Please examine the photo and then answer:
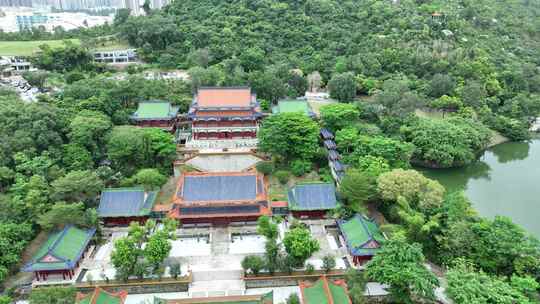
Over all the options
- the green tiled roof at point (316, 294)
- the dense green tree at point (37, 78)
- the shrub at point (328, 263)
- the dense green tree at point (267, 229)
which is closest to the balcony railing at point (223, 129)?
the dense green tree at point (267, 229)

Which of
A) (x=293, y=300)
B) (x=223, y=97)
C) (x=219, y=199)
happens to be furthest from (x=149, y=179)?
(x=293, y=300)

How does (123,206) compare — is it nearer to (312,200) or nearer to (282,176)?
(282,176)

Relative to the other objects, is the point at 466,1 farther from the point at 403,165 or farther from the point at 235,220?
the point at 235,220

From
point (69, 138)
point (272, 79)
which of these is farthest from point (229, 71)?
point (69, 138)

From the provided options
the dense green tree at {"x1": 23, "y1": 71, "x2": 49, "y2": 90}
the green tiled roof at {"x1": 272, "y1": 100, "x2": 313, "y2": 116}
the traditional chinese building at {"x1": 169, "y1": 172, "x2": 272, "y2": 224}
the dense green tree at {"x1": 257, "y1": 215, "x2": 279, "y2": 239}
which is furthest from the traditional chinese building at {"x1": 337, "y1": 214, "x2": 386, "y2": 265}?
the dense green tree at {"x1": 23, "y1": 71, "x2": 49, "y2": 90}

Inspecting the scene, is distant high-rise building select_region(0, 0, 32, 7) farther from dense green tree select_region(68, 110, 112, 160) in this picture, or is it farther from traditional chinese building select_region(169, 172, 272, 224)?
traditional chinese building select_region(169, 172, 272, 224)
